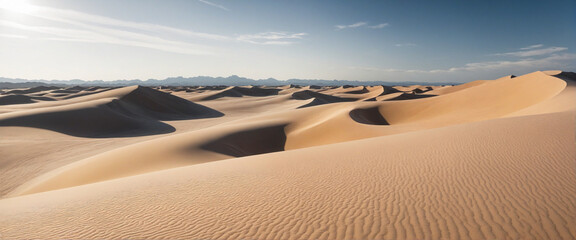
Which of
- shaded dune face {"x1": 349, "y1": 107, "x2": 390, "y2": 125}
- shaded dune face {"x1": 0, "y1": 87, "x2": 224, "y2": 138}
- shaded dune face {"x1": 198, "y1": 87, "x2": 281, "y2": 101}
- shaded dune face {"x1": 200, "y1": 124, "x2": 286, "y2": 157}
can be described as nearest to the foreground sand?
shaded dune face {"x1": 200, "y1": 124, "x2": 286, "y2": 157}

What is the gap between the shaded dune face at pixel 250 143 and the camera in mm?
13562

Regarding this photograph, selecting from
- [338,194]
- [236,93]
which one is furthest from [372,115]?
[236,93]

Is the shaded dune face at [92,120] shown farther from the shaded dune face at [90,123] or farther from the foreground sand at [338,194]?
the foreground sand at [338,194]

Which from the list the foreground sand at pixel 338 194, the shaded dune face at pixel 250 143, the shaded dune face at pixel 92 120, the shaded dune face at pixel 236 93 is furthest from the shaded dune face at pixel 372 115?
the shaded dune face at pixel 236 93

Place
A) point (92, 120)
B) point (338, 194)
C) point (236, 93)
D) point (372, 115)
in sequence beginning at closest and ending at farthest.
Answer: point (338, 194)
point (372, 115)
point (92, 120)
point (236, 93)

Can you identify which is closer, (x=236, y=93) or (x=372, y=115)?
(x=372, y=115)

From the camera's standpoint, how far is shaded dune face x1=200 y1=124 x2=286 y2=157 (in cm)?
1356

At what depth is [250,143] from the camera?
15461 millimetres

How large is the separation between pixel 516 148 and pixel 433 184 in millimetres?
3230

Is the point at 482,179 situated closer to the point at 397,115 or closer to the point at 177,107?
the point at 397,115

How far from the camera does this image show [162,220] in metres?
4.05

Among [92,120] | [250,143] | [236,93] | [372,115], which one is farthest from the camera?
[236,93]

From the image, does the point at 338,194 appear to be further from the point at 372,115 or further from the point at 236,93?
the point at 236,93

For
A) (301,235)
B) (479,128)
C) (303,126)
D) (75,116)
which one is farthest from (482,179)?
(75,116)
